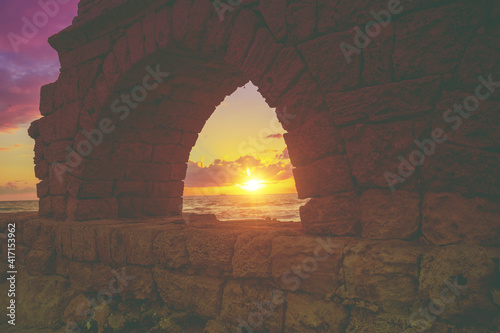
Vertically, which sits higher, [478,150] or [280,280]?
[478,150]

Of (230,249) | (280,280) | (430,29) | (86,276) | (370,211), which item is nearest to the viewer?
(430,29)

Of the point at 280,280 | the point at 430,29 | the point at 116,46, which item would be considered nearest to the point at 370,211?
the point at 280,280

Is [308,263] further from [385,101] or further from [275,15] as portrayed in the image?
[275,15]

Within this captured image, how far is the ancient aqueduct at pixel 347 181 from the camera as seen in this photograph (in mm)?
2055

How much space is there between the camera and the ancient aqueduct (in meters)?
2.05

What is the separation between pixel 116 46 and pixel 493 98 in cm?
413

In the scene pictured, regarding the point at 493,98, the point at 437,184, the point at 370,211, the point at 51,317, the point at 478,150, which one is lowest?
the point at 51,317

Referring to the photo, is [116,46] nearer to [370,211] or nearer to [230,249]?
[230,249]

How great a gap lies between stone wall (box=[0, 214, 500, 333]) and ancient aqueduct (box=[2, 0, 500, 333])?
1cm

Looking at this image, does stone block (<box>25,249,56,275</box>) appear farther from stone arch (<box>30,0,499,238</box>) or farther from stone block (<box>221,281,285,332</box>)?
stone block (<box>221,281,285,332</box>)

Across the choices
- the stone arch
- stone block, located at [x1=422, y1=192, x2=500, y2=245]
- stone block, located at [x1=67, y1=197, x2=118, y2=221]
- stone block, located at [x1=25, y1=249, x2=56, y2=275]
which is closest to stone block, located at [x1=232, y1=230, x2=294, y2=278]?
the stone arch

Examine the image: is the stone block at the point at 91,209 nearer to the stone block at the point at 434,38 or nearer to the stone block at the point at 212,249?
the stone block at the point at 212,249

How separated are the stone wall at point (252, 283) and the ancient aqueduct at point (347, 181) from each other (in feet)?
0.04

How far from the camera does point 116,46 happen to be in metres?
4.25
